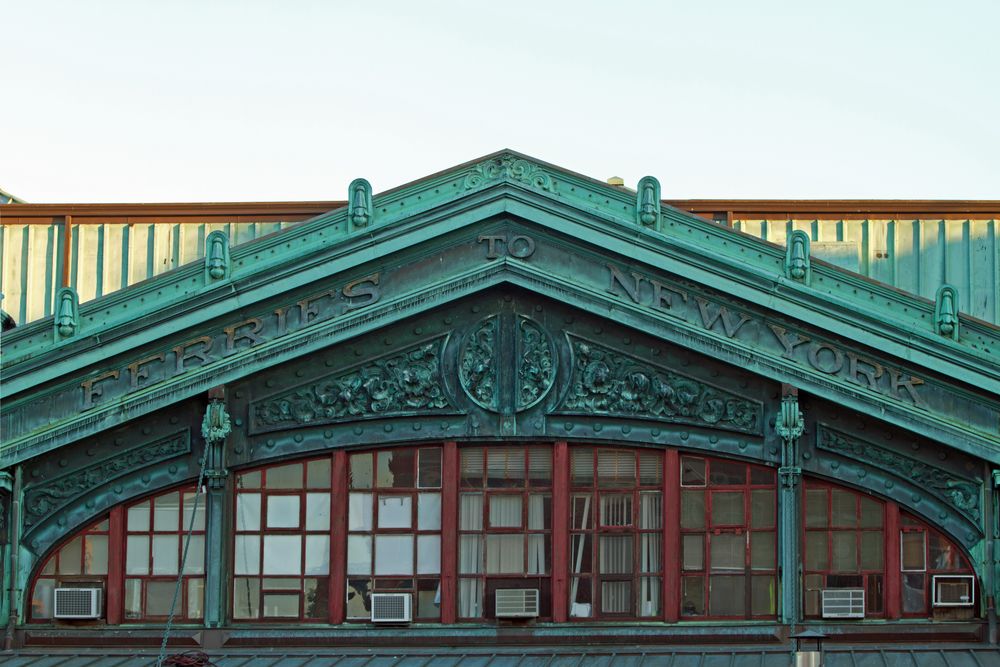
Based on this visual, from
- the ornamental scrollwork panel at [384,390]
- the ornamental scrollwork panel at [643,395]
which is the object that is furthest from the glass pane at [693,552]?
the ornamental scrollwork panel at [384,390]

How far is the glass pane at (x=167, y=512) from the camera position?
2766 cm

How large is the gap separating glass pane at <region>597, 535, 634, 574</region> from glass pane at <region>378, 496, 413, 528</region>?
3.00 metres

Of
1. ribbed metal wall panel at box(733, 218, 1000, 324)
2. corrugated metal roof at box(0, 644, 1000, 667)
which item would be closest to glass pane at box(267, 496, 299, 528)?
corrugated metal roof at box(0, 644, 1000, 667)

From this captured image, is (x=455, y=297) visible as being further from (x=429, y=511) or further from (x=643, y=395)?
(x=429, y=511)

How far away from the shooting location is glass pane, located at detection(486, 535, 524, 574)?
27.4 m

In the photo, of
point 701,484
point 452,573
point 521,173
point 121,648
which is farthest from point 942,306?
point 121,648

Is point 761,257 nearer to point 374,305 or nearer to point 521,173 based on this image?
point 521,173

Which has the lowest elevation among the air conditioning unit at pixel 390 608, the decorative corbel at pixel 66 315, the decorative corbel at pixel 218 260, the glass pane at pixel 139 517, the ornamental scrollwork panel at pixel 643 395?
the air conditioning unit at pixel 390 608

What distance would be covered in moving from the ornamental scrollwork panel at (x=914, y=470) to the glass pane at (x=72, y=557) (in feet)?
38.0

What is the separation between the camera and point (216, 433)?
88.9 feet

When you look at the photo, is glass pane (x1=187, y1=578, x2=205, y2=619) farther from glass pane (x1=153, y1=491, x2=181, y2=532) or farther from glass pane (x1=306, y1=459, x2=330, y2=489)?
glass pane (x1=306, y1=459, x2=330, y2=489)

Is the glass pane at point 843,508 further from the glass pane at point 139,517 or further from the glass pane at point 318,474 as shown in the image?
the glass pane at point 139,517

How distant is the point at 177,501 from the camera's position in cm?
2767

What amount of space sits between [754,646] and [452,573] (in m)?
4.73
